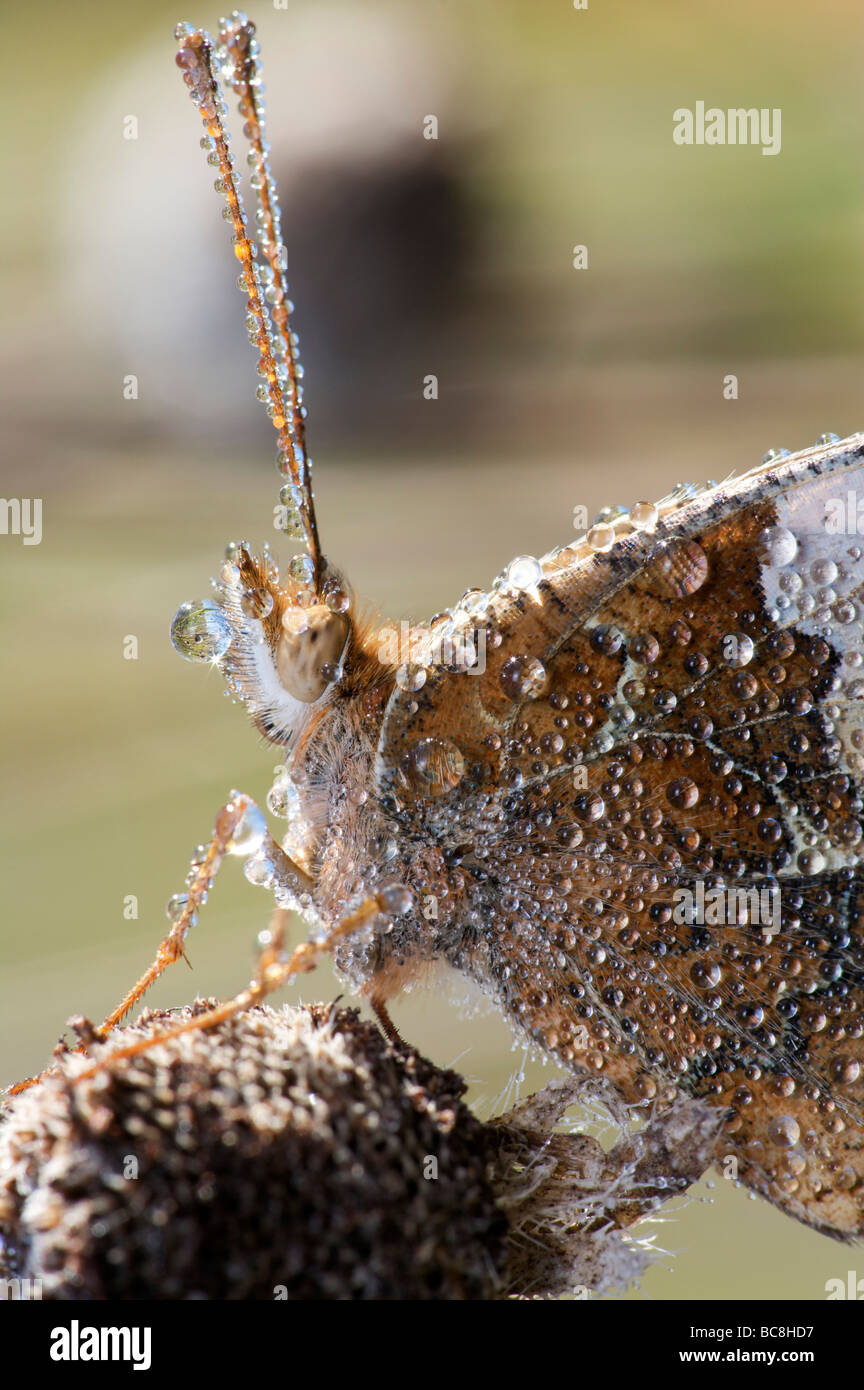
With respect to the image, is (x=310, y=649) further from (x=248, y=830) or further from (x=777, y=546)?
(x=777, y=546)

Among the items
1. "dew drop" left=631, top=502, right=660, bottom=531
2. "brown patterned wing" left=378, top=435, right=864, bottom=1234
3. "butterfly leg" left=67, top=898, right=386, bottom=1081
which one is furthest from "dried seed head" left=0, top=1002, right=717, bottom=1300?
"dew drop" left=631, top=502, right=660, bottom=531

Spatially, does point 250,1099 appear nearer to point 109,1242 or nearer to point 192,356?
point 109,1242

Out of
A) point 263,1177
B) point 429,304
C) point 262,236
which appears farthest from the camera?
point 429,304

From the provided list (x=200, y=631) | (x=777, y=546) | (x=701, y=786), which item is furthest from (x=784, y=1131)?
(x=200, y=631)

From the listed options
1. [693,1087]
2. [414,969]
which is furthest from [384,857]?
[693,1087]

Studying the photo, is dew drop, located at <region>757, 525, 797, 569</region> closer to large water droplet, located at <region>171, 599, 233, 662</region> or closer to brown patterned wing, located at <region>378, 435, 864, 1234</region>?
brown patterned wing, located at <region>378, 435, 864, 1234</region>

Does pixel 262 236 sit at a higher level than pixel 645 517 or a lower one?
higher
